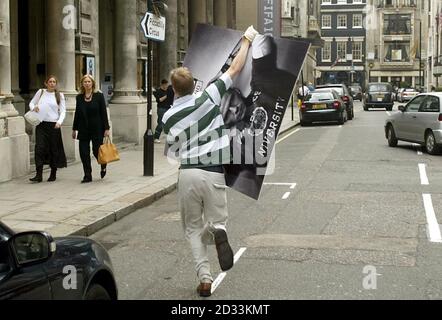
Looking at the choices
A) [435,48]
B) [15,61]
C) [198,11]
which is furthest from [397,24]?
[15,61]

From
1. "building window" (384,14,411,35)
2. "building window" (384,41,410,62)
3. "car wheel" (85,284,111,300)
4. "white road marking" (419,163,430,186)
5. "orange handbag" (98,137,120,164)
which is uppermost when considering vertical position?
A: "building window" (384,14,411,35)

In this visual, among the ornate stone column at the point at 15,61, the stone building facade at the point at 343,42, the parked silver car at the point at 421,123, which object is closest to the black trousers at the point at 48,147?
the ornate stone column at the point at 15,61

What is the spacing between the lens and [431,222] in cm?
864

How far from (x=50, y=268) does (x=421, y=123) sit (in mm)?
14776

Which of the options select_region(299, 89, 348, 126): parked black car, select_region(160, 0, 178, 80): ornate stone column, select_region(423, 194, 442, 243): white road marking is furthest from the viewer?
select_region(299, 89, 348, 126): parked black car

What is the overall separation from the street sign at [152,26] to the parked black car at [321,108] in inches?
633

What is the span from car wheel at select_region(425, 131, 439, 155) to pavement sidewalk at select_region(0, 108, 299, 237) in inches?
260

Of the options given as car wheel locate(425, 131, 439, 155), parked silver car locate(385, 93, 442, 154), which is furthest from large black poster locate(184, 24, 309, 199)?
car wheel locate(425, 131, 439, 155)

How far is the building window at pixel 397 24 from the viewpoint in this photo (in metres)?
97.4

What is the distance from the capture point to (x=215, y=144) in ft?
18.2

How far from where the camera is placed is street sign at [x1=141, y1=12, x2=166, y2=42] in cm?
1222
